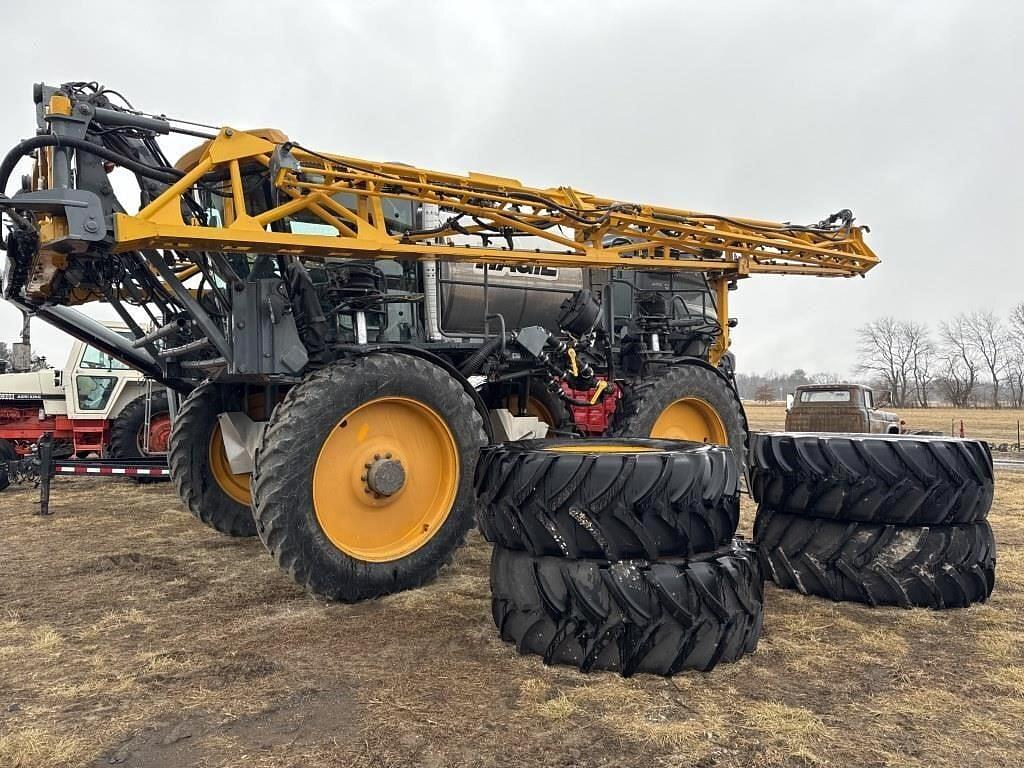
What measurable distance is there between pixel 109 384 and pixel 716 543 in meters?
10.5

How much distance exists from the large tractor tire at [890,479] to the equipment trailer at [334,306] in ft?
6.92

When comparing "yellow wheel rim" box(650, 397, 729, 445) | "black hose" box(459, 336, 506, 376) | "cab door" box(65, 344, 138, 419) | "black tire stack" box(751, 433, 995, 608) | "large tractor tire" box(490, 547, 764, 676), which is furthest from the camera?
"cab door" box(65, 344, 138, 419)

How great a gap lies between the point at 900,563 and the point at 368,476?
3236 millimetres

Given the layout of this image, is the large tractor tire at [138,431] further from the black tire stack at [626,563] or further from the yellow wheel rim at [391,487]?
the black tire stack at [626,563]

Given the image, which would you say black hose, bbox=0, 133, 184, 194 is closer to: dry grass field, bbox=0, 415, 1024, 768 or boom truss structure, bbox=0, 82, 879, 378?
boom truss structure, bbox=0, 82, 879, 378

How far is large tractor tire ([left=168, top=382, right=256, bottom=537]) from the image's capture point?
6145 millimetres

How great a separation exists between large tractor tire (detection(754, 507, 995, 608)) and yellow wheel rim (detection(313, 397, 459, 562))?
2.35m

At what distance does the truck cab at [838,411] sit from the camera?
47.0ft

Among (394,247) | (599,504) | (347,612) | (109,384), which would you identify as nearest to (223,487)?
(347,612)

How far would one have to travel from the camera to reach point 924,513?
4.23 m

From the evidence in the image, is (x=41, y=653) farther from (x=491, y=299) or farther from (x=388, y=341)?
(x=491, y=299)

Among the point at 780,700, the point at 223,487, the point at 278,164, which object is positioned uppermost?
the point at 278,164

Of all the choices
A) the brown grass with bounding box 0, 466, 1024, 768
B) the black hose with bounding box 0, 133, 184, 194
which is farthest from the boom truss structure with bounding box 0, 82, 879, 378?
the brown grass with bounding box 0, 466, 1024, 768

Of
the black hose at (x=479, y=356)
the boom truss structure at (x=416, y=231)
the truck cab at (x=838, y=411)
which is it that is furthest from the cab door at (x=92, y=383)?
the truck cab at (x=838, y=411)
